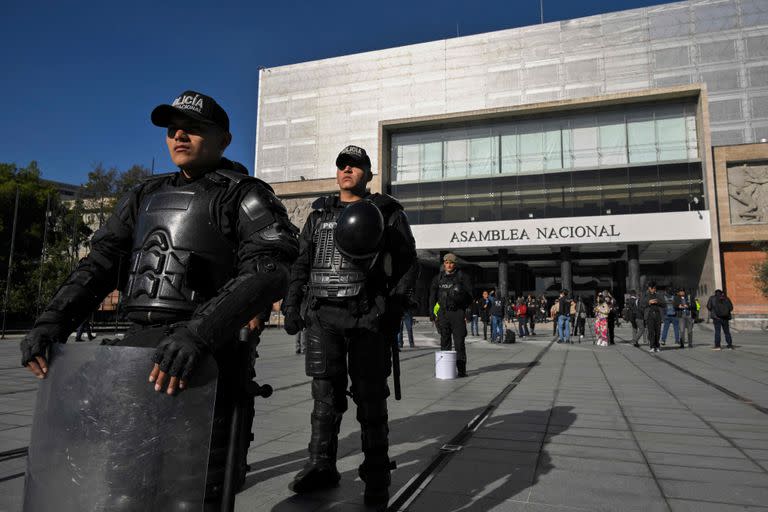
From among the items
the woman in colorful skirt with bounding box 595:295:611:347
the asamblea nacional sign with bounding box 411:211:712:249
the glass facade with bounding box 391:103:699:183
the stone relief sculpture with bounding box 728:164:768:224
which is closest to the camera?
the woman in colorful skirt with bounding box 595:295:611:347

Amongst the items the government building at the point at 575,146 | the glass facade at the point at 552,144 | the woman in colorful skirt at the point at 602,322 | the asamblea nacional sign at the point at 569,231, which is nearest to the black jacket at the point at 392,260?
the woman in colorful skirt at the point at 602,322

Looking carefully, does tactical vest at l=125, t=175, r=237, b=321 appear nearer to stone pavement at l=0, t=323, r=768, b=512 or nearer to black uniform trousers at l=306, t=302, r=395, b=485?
black uniform trousers at l=306, t=302, r=395, b=485

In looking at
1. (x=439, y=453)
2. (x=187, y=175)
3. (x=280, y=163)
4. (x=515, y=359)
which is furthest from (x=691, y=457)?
(x=280, y=163)

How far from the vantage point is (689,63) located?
39625mm

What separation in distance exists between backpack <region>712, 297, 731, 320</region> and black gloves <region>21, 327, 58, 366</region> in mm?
15688

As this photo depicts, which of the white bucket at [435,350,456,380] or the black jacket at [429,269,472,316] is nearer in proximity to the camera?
the black jacket at [429,269,472,316]

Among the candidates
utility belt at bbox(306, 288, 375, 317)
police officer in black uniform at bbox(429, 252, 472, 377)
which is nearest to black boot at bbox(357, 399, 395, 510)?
utility belt at bbox(306, 288, 375, 317)

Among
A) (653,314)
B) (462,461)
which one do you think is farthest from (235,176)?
(653,314)

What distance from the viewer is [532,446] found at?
3609mm

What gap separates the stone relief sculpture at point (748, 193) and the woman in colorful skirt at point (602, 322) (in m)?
23.9

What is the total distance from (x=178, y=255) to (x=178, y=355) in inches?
21.1

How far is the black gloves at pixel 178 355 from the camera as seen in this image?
1206 millimetres

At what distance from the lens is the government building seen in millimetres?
34312

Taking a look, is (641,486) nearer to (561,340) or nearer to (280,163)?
(561,340)
